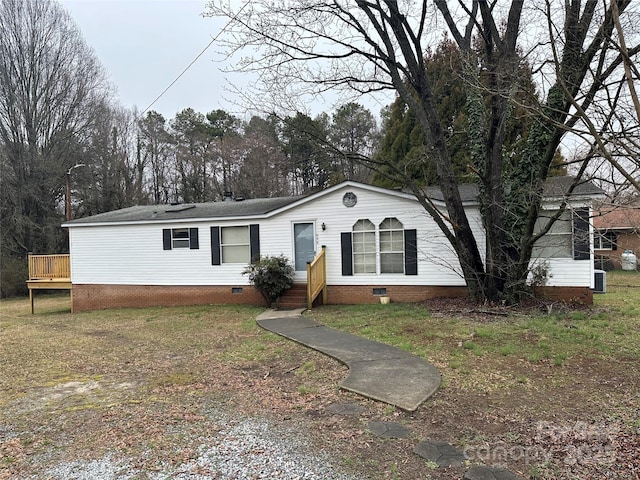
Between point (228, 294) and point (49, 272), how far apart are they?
321 inches

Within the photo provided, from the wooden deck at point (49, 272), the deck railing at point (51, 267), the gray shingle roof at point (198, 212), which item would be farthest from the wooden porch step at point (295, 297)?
the deck railing at point (51, 267)

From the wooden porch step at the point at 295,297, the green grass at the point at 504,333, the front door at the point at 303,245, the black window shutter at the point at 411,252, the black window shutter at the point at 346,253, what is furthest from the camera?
the front door at the point at 303,245

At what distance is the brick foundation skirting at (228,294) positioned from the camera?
34.7 ft

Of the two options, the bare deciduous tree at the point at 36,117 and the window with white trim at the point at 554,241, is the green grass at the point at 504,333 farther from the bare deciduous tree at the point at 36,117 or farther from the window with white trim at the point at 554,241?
the bare deciduous tree at the point at 36,117

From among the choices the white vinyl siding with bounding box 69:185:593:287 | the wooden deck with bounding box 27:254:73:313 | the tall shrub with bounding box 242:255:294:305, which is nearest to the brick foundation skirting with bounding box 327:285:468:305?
the white vinyl siding with bounding box 69:185:593:287

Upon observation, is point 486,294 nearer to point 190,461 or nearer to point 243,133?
point 190,461

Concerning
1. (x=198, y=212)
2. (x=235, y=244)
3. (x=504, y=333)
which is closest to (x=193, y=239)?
(x=198, y=212)

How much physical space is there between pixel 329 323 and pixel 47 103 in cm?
2432

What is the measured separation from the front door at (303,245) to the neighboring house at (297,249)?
0.03 m

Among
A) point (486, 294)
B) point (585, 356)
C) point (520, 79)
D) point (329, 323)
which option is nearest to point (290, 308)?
point (329, 323)

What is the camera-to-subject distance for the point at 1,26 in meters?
23.8

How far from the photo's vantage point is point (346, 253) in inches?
485

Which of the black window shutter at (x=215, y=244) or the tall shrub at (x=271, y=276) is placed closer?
the tall shrub at (x=271, y=276)

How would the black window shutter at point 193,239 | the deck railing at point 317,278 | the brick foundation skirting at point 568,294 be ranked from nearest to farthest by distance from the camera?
the brick foundation skirting at point 568,294
the deck railing at point 317,278
the black window shutter at point 193,239
